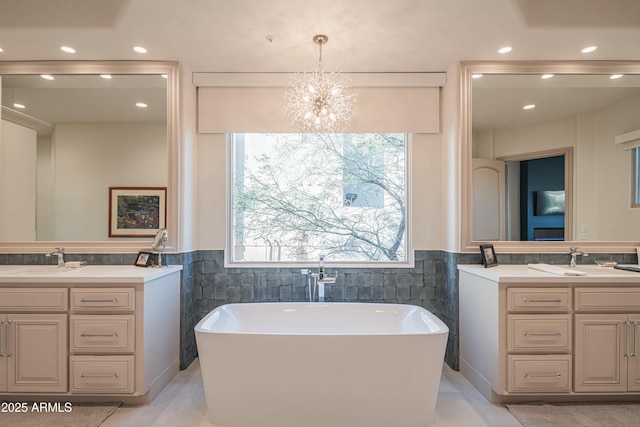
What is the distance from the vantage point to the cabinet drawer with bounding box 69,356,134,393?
2184 mm

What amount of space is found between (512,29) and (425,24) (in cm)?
63

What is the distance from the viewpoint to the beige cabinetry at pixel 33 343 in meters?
2.19

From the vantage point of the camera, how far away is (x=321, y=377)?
195 cm

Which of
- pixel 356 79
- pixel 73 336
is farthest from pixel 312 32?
pixel 73 336

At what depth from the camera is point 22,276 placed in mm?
2209

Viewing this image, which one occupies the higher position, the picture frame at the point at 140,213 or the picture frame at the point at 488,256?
the picture frame at the point at 140,213

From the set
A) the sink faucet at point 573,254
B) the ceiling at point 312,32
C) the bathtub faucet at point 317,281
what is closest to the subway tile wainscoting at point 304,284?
the bathtub faucet at point 317,281

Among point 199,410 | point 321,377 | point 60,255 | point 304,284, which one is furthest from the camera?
point 304,284

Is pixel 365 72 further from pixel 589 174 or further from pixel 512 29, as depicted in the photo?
pixel 589 174

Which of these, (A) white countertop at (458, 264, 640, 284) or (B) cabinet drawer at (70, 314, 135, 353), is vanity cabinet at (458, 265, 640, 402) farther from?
(B) cabinet drawer at (70, 314, 135, 353)

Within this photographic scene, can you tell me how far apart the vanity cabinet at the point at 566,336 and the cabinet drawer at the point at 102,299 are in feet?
8.16

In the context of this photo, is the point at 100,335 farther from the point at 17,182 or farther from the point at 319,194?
the point at 319,194

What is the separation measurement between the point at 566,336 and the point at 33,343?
3.55 metres

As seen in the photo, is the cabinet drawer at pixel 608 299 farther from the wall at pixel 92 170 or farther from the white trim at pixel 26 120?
the white trim at pixel 26 120
